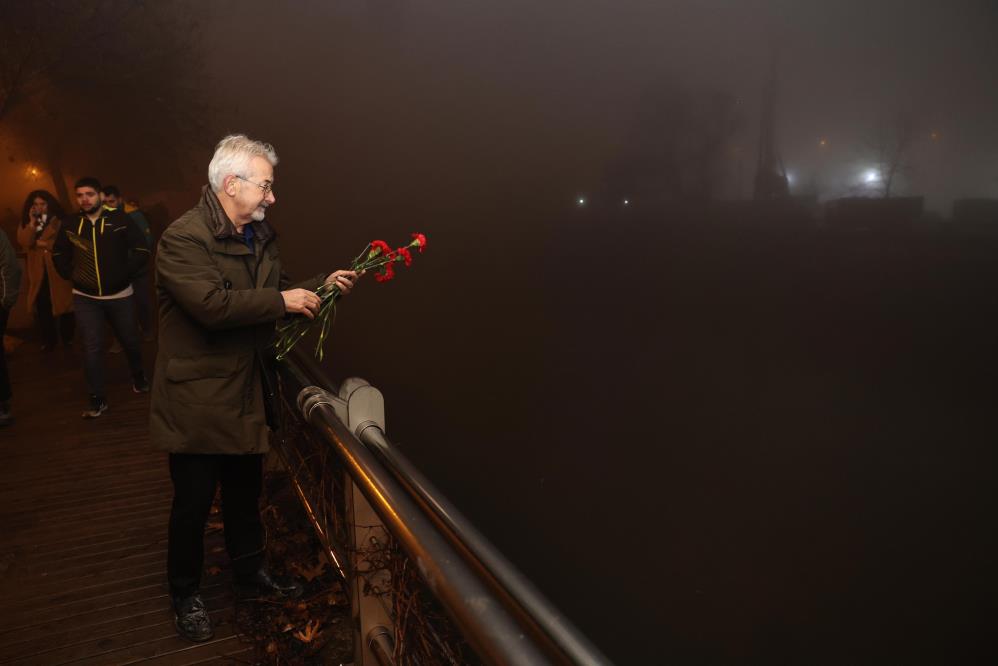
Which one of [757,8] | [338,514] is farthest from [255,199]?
[757,8]

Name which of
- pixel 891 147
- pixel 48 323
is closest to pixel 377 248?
pixel 48 323

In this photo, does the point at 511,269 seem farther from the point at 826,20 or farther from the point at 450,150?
the point at 826,20

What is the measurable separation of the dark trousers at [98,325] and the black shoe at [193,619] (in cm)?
321

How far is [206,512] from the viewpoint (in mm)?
2080

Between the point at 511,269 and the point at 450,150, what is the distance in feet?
12.0

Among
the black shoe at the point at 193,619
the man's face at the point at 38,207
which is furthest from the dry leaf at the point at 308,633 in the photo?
the man's face at the point at 38,207

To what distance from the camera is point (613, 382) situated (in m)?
15.1

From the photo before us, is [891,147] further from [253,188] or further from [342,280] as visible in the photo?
[253,188]

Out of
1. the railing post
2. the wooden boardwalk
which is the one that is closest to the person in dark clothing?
the wooden boardwalk

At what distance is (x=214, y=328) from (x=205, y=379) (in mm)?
225

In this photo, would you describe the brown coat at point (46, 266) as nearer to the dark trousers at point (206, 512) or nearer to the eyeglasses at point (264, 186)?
the dark trousers at point (206, 512)

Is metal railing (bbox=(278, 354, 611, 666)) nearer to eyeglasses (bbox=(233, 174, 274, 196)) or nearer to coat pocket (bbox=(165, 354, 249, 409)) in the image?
coat pocket (bbox=(165, 354, 249, 409))

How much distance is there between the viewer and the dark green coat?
5.93 feet

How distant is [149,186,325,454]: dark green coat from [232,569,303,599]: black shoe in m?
0.70
